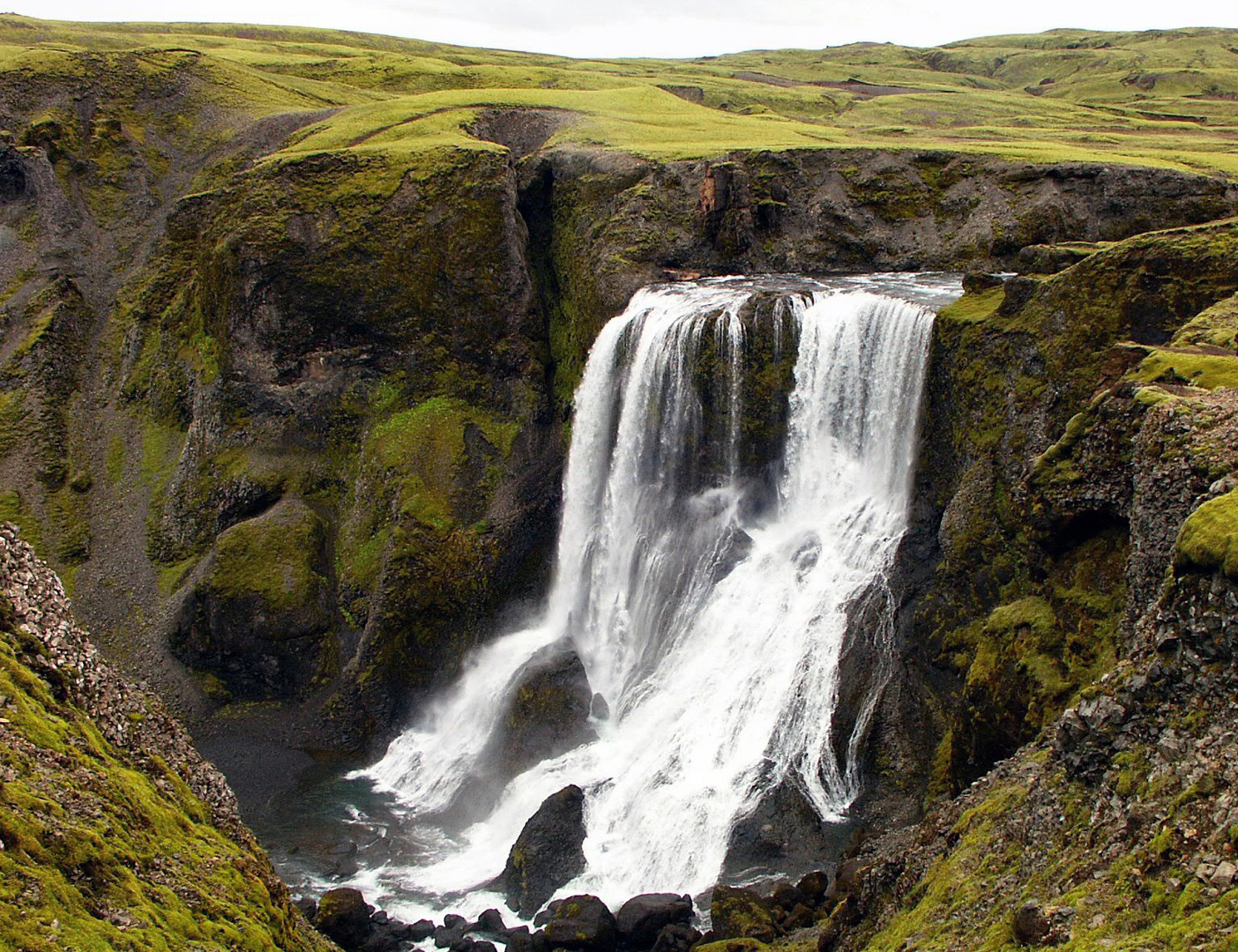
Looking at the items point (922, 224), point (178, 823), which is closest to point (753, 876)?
point (178, 823)

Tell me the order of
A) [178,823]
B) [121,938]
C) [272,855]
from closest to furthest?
[121,938] → [178,823] → [272,855]

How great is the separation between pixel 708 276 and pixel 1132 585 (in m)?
27.4

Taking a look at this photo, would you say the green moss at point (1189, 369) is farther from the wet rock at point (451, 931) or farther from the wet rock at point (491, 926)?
the wet rock at point (451, 931)

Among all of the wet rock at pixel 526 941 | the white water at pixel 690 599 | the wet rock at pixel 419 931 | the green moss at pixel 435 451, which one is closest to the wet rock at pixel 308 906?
the white water at pixel 690 599

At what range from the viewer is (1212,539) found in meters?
11.1

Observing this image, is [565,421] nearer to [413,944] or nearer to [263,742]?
[263,742]

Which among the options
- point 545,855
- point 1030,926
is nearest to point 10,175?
point 545,855

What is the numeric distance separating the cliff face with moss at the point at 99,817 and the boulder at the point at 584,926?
702 cm

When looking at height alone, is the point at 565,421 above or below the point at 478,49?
below

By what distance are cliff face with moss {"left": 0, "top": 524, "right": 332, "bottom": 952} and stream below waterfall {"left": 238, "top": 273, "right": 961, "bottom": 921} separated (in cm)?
1129

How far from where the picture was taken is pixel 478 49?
4705 inches

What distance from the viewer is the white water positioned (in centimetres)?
2583

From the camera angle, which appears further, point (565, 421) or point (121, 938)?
point (565, 421)

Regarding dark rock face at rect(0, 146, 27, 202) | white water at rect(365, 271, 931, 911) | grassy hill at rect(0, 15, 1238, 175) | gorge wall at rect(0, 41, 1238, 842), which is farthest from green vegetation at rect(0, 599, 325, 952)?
dark rock face at rect(0, 146, 27, 202)
